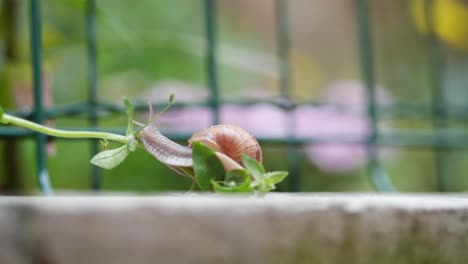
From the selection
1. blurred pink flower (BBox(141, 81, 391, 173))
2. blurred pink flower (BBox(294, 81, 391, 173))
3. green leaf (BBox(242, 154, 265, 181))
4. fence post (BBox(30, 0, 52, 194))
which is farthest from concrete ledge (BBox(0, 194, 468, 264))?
blurred pink flower (BBox(294, 81, 391, 173))

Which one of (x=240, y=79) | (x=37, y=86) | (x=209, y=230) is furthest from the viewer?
(x=240, y=79)

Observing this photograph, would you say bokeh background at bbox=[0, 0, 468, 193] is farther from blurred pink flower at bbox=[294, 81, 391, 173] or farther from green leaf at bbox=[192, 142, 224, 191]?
green leaf at bbox=[192, 142, 224, 191]

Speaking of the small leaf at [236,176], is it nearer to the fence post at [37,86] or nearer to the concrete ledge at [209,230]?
the concrete ledge at [209,230]

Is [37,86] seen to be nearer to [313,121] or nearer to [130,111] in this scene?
[130,111]

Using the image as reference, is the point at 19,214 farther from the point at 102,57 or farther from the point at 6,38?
the point at 102,57

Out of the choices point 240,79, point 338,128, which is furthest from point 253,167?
point 240,79

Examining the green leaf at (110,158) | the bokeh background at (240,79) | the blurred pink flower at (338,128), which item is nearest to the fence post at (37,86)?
the bokeh background at (240,79)

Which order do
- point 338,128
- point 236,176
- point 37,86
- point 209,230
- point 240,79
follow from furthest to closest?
point 240,79
point 338,128
point 37,86
point 236,176
point 209,230

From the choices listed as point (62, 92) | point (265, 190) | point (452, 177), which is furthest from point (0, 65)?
point (452, 177)
